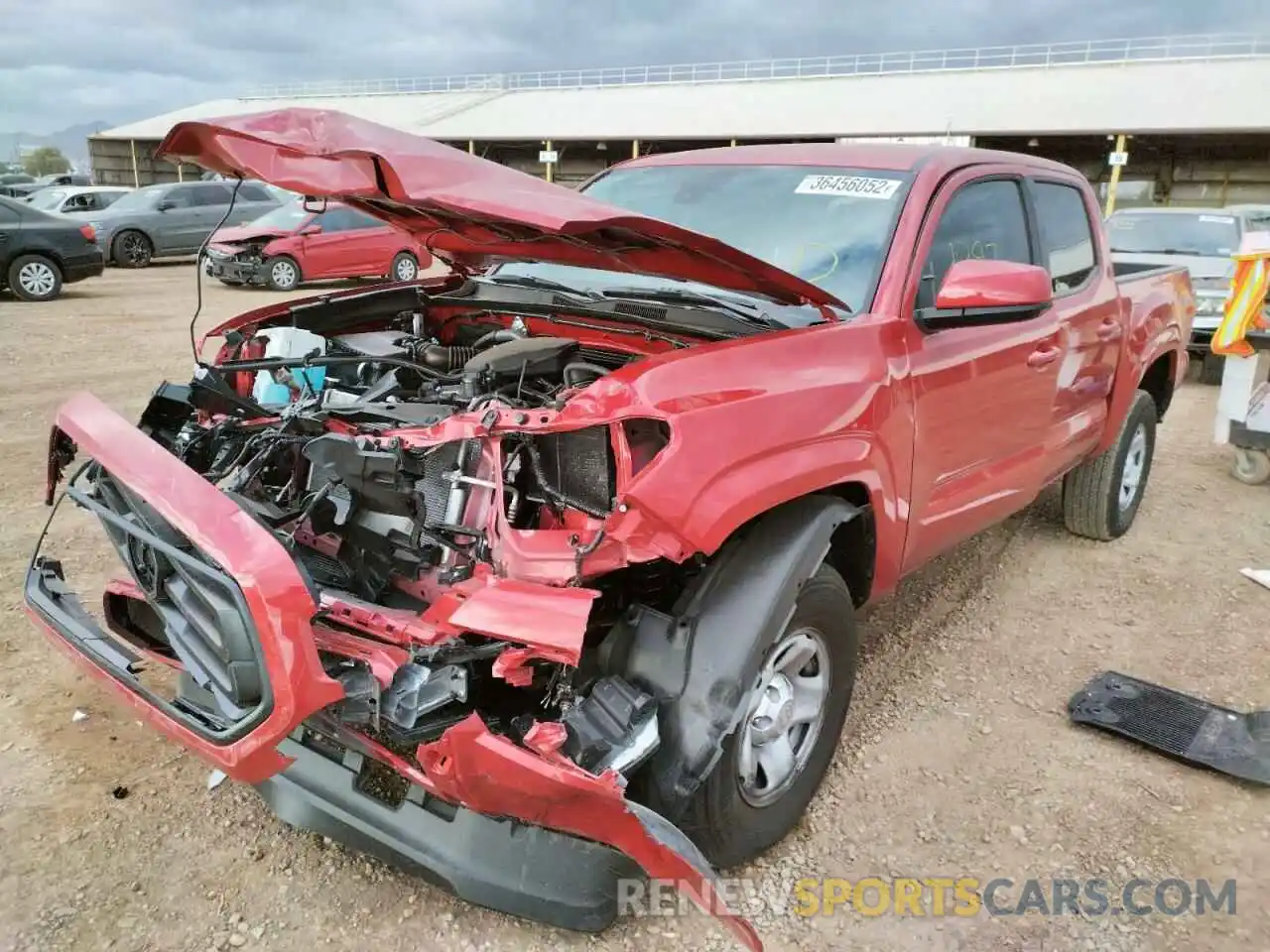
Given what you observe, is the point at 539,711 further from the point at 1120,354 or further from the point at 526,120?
the point at 526,120

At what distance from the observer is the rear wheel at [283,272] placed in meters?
13.9

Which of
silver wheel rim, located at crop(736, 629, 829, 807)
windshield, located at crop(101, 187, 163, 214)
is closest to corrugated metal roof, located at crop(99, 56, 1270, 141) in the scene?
windshield, located at crop(101, 187, 163, 214)

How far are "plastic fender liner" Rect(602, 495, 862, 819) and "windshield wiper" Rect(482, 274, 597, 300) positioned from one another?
48.9 inches

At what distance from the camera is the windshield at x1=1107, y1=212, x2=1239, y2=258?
10.2 m

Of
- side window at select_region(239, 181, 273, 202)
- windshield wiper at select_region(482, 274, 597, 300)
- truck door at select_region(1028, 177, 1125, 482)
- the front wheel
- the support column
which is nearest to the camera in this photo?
windshield wiper at select_region(482, 274, 597, 300)

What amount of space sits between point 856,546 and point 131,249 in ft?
57.8

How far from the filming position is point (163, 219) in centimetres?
1697

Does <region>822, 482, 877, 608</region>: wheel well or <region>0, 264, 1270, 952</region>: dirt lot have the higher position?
<region>822, 482, 877, 608</region>: wheel well

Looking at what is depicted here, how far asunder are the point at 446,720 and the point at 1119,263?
600 cm

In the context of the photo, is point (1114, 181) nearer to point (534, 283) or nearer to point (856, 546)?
point (534, 283)

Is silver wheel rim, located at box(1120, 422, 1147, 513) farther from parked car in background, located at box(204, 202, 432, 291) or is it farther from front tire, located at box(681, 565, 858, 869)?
parked car in background, located at box(204, 202, 432, 291)

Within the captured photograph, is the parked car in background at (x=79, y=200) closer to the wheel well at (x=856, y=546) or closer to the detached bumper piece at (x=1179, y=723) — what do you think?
the wheel well at (x=856, y=546)

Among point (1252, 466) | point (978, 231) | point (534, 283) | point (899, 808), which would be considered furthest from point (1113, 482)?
point (534, 283)

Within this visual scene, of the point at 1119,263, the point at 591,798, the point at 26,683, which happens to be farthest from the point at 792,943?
the point at 1119,263
